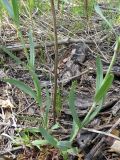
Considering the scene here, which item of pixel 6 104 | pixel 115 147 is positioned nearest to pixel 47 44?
pixel 6 104

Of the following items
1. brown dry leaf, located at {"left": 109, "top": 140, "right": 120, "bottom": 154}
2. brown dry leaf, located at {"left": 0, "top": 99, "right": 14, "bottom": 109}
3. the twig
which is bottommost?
brown dry leaf, located at {"left": 109, "top": 140, "right": 120, "bottom": 154}

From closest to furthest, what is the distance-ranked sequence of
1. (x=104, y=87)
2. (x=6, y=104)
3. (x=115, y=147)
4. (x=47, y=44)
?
(x=104, y=87)
(x=115, y=147)
(x=6, y=104)
(x=47, y=44)

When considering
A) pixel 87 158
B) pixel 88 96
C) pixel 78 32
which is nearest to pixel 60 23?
pixel 78 32

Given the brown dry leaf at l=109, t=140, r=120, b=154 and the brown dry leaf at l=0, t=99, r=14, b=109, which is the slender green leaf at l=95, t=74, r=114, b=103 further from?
the brown dry leaf at l=0, t=99, r=14, b=109

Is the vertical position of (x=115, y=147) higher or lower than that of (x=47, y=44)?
lower

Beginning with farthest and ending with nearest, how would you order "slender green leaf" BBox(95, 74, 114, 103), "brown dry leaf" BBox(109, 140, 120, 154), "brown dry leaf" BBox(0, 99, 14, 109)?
1. "brown dry leaf" BBox(0, 99, 14, 109)
2. "brown dry leaf" BBox(109, 140, 120, 154)
3. "slender green leaf" BBox(95, 74, 114, 103)

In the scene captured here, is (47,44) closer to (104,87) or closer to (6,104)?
(6,104)

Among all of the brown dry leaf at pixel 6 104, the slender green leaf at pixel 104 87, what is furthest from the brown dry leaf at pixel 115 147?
the brown dry leaf at pixel 6 104

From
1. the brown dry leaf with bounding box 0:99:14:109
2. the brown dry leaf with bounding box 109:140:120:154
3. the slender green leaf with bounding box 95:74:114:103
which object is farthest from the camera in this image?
the brown dry leaf with bounding box 0:99:14:109

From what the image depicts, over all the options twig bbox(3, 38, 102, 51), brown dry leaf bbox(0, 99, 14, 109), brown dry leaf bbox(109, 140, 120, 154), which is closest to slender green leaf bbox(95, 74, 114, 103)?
brown dry leaf bbox(109, 140, 120, 154)

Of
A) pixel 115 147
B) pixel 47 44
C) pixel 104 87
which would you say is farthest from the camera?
pixel 47 44

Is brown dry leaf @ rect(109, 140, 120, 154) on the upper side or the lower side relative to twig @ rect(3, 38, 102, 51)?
lower

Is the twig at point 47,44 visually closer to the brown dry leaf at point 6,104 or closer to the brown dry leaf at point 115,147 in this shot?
the brown dry leaf at point 6,104
